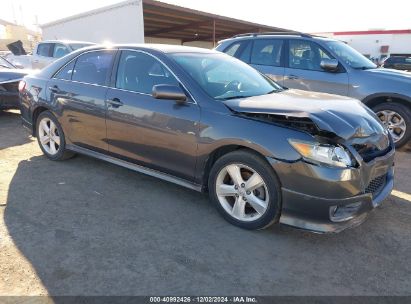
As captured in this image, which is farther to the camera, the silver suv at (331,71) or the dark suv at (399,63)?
the dark suv at (399,63)

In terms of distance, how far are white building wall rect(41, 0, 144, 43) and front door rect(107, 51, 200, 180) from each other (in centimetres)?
1115

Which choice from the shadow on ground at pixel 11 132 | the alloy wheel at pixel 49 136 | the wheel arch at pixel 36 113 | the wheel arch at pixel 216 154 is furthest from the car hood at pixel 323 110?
the shadow on ground at pixel 11 132

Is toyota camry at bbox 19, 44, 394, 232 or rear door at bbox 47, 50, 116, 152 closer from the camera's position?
toyota camry at bbox 19, 44, 394, 232

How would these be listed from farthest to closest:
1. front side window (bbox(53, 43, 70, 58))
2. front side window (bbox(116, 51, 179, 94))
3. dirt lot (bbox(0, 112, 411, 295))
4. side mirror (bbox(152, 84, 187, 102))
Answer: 1. front side window (bbox(53, 43, 70, 58))
2. front side window (bbox(116, 51, 179, 94))
3. side mirror (bbox(152, 84, 187, 102))
4. dirt lot (bbox(0, 112, 411, 295))

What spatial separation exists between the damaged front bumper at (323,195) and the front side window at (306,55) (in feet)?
12.5

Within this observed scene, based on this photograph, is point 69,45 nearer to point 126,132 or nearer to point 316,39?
point 316,39

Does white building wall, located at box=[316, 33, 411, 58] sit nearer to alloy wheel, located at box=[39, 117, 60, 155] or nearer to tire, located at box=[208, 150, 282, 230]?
alloy wheel, located at box=[39, 117, 60, 155]

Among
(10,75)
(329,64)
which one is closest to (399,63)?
(329,64)

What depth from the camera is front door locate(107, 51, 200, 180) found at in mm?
3662

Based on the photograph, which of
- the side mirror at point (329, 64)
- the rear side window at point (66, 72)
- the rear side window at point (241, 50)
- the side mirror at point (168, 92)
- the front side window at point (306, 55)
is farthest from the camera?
the rear side window at point (241, 50)

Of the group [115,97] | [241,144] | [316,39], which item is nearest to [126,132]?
[115,97]

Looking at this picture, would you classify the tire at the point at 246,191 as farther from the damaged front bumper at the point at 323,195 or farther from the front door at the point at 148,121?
the front door at the point at 148,121

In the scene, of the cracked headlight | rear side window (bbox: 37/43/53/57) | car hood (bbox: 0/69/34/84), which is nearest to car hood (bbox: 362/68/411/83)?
the cracked headlight

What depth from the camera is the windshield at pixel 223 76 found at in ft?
12.4
